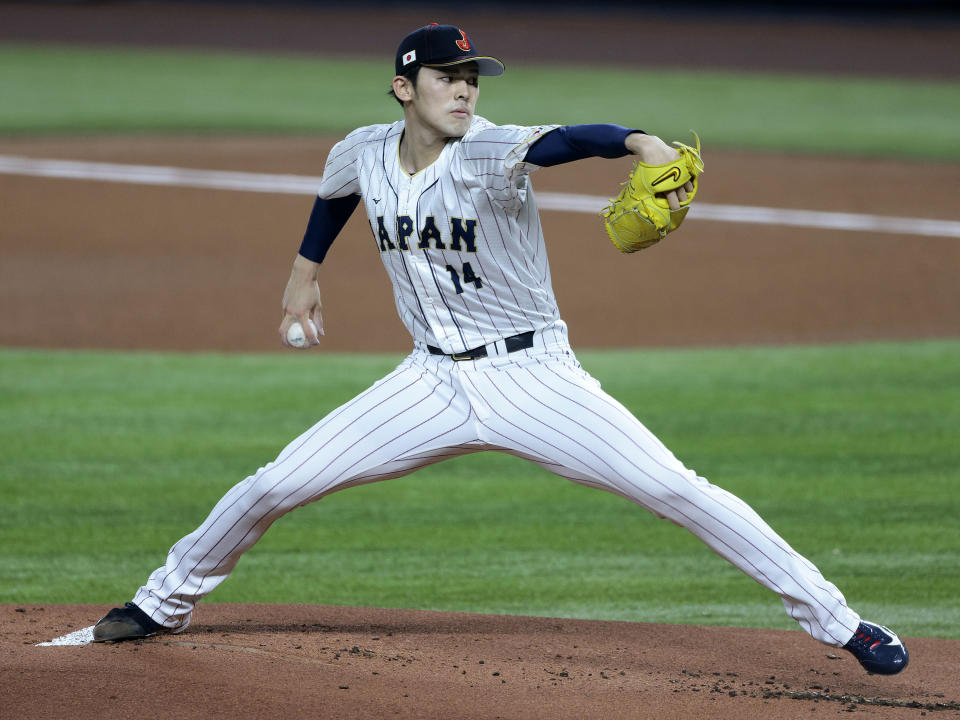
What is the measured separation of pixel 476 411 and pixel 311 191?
9567 mm

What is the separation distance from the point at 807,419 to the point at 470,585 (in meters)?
2.77

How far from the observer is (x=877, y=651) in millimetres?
3547

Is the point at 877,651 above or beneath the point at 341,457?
beneath

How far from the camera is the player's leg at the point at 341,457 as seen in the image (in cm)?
370

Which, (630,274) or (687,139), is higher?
(687,139)

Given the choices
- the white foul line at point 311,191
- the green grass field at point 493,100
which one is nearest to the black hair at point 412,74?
the white foul line at point 311,191

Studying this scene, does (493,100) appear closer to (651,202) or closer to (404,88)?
(404,88)

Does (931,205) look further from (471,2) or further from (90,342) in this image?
(471,2)

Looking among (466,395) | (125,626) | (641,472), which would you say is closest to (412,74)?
(466,395)

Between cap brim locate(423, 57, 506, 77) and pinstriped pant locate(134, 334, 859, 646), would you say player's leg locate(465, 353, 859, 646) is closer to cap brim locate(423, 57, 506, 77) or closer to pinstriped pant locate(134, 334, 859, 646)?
pinstriped pant locate(134, 334, 859, 646)

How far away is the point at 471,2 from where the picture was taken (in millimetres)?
24859

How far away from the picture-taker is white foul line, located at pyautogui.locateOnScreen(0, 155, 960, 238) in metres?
11.9

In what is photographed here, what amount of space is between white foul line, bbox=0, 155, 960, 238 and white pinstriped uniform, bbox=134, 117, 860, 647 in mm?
8711

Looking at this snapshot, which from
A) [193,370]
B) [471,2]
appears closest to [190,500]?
[193,370]
